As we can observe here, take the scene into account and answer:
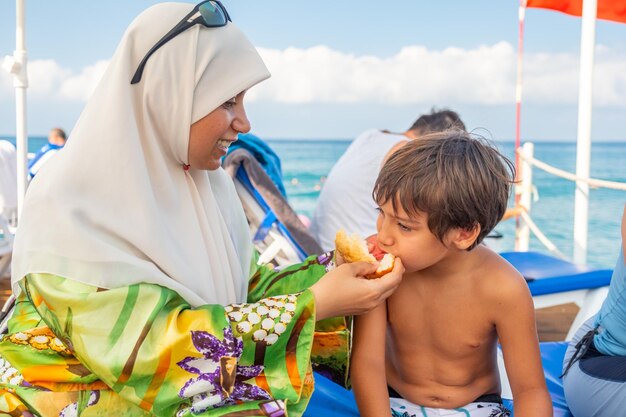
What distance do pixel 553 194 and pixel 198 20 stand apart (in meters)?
26.2

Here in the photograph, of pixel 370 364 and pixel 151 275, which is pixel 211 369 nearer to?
pixel 151 275

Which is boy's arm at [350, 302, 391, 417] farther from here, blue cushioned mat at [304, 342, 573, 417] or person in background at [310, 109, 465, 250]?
person in background at [310, 109, 465, 250]

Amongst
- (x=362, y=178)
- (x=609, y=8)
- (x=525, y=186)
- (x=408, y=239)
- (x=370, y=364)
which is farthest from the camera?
(x=609, y=8)

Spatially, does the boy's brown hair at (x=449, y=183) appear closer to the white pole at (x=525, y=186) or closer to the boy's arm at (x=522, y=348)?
the boy's arm at (x=522, y=348)

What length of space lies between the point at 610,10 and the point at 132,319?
579 cm

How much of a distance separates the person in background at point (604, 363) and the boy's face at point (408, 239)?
52 centimetres

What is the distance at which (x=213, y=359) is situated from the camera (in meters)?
1.58

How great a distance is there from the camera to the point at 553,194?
26.4 metres

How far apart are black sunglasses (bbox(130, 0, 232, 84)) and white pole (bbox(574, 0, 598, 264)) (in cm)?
390

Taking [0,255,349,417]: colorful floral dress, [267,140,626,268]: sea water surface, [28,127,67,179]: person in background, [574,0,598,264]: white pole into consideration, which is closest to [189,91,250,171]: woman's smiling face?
[0,255,349,417]: colorful floral dress

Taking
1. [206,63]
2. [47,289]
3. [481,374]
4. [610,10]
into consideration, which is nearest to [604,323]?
[481,374]

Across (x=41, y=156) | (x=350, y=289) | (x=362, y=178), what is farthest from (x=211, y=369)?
(x=41, y=156)

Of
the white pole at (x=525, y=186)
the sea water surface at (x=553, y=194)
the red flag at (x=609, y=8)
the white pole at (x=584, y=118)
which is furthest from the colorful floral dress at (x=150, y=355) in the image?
the red flag at (x=609, y=8)

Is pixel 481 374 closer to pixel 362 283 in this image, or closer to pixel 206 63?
pixel 362 283
